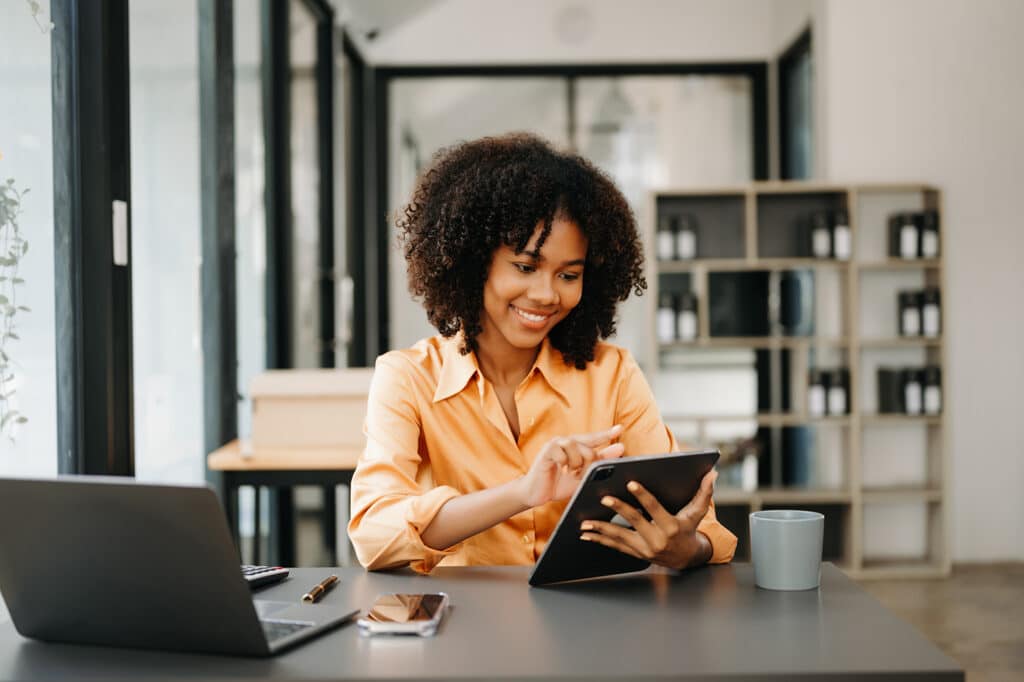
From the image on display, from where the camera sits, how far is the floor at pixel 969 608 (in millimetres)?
3139

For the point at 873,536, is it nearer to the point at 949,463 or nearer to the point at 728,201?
the point at 949,463

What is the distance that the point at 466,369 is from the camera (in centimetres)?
164

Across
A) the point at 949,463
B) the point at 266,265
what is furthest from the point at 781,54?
the point at 266,265

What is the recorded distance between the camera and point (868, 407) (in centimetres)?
455

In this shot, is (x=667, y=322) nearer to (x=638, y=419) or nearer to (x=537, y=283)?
(x=638, y=419)

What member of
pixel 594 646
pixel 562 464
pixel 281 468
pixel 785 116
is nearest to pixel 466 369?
pixel 562 464

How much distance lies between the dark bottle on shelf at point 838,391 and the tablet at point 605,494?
328cm

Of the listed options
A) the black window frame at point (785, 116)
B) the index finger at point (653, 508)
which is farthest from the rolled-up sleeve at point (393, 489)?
the black window frame at point (785, 116)

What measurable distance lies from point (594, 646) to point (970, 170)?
4.17 metres

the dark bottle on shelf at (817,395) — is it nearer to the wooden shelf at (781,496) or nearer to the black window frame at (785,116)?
the wooden shelf at (781,496)

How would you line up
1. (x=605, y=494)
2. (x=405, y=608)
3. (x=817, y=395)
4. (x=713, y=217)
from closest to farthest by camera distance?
(x=405, y=608), (x=605, y=494), (x=817, y=395), (x=713, y=217)

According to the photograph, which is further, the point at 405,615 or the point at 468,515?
the point at 468,515

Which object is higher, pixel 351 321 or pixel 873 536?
pixel 351 321

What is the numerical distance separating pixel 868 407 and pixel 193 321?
306cm
